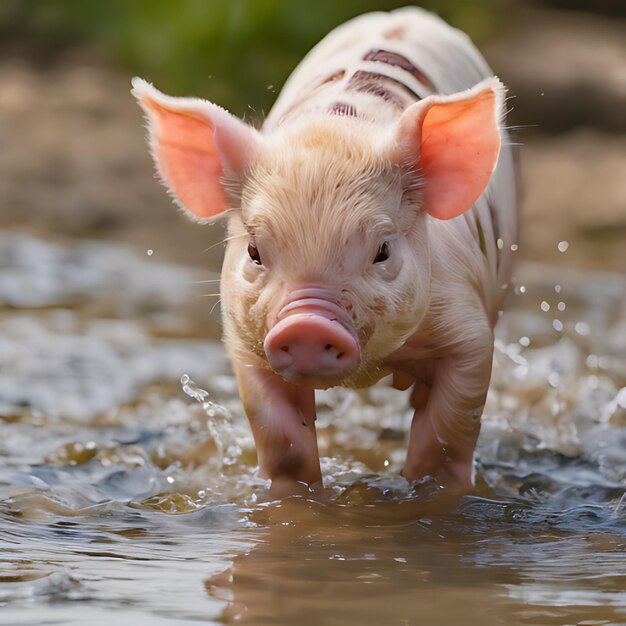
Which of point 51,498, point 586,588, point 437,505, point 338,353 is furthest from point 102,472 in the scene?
point 586,588

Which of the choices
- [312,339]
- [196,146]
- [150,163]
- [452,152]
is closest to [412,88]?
[452,152]

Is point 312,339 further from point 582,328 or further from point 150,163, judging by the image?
point 150,163

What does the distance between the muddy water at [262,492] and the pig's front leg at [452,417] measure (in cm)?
9

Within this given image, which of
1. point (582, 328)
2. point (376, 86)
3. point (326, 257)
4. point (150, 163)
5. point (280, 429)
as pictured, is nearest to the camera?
point (326, 257)

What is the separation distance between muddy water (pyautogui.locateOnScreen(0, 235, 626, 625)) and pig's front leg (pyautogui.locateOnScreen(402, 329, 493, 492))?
0.09 meters

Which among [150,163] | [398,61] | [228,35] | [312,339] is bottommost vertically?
[312,339]

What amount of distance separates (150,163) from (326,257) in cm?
681

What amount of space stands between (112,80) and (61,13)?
2.86 feet

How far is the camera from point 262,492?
3783 millimetres

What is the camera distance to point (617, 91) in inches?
Result: 383

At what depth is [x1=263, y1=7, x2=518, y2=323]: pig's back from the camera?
3738 millimetres

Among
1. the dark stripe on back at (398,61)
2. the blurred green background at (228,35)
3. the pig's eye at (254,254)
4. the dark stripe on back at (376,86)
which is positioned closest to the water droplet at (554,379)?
the dark stripe on back at (398,61)

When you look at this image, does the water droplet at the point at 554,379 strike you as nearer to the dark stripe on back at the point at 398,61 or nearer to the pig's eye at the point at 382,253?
the dark stripe on back at the point at 398,61

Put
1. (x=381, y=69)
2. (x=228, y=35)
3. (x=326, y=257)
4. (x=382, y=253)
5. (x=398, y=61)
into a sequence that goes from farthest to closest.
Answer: (x=228, y=35) → (x=398, y=61) → (x=381, y=69) → (x=382, y=253) → (x=326, y=257)
